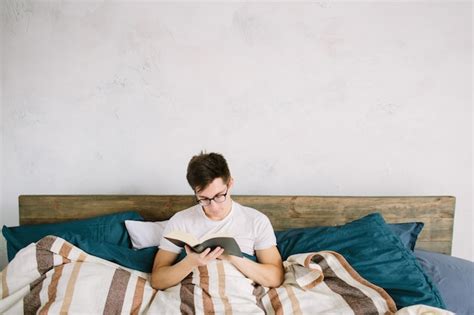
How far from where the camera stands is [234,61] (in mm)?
2100

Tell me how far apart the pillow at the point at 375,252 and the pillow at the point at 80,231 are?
69 centimetres

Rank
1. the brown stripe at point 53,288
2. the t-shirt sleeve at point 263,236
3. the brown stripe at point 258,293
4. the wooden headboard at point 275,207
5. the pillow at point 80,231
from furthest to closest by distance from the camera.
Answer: the wooden headboard at point 275,207
the pillow at point 80,231
the t-shirt sleeve at point 263,236
the brown stripe at point 258,293
the brown stripe at point 53,288

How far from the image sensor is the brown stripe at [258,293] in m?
1.51

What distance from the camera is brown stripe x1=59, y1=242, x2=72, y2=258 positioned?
5.19ft

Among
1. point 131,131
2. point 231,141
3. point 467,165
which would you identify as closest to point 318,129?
point 231,141

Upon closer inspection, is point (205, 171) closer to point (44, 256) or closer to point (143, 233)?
point (143, 233)

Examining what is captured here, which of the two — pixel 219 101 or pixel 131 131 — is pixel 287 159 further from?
pixel 131 131

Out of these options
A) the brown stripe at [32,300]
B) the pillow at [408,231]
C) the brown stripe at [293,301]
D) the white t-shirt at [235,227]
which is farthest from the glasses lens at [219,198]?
the pillow at [408,231]

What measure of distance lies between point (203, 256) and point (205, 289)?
0.13 m

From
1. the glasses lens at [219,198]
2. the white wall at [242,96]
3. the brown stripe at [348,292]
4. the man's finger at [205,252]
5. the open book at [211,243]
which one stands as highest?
the white wall at [242,96]

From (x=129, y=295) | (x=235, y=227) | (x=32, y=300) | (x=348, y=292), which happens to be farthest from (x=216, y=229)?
(x=32, y=300)

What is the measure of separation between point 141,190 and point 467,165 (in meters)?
1.62

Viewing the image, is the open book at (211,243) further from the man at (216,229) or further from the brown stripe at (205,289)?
the brown stripe at (205,289)

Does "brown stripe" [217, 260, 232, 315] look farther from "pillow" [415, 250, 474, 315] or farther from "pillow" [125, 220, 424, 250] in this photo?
"pillow" [415, 250, 474, 315]
